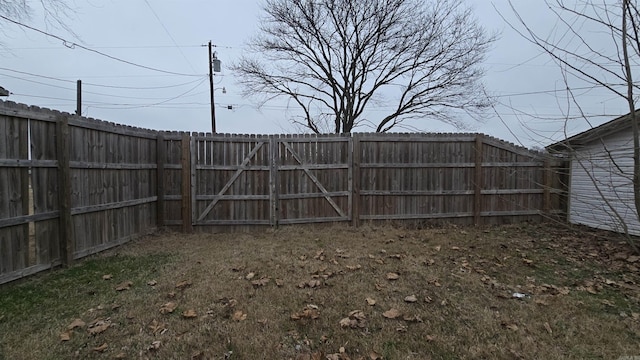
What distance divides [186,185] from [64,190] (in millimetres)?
2300

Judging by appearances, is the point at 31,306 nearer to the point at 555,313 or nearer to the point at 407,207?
the point at 555,313

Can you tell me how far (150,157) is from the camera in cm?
614

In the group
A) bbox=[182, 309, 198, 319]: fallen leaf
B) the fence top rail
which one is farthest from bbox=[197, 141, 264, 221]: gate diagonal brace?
bbox=[182, 309, 198, 319]: fallen leaf

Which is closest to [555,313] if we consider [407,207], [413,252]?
[413,252]

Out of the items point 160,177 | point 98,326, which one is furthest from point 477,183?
point 98,326

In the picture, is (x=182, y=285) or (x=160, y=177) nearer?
(x=182, y=285)

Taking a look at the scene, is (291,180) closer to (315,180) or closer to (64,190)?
(315,180)

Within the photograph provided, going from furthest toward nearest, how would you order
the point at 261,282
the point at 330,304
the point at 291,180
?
the point at 291,180 < the point at 261,282 < the point at 330,304

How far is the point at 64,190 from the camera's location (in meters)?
4.14

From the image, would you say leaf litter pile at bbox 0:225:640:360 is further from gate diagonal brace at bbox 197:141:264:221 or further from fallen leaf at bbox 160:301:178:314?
gate diagonal brace at bbox 197:141:264:221

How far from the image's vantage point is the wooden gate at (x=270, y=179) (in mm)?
6461

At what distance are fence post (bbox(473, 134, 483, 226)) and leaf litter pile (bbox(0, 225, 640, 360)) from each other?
1.82m

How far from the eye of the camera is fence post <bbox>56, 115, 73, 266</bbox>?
411 centimetres

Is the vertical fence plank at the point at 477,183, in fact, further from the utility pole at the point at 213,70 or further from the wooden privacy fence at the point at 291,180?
the utility pole at the point at 213,70
